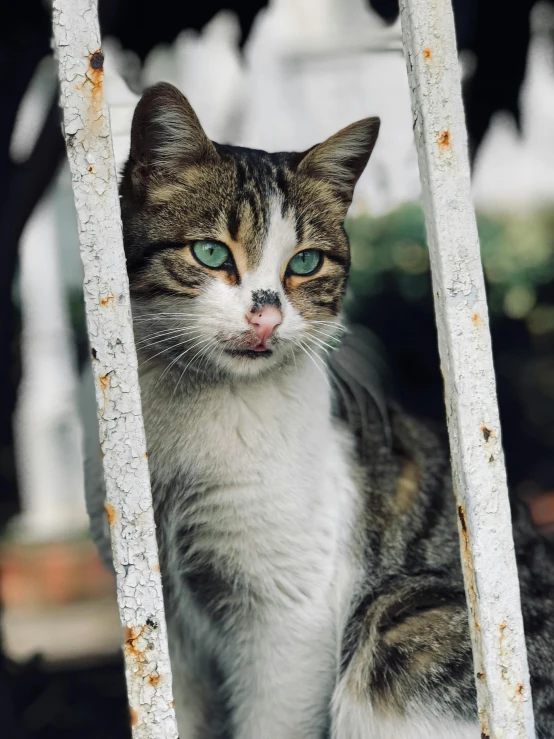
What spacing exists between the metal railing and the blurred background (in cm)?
101

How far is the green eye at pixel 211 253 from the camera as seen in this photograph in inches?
56.1

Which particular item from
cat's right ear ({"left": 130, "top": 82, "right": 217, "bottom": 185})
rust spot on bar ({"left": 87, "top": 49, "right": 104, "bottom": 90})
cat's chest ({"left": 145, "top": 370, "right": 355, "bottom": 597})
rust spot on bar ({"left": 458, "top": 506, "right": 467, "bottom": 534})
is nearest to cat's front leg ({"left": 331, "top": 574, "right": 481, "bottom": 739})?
cat's chest ({"left": 145, "top": 370, "right": 355, "bottom": 597})

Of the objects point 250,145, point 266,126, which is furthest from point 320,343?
point 266,126

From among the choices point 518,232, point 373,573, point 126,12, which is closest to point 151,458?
point 373,573

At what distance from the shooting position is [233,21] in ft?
7.61

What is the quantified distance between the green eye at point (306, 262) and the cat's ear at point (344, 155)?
0.53 feet

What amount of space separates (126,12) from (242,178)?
1033 mm

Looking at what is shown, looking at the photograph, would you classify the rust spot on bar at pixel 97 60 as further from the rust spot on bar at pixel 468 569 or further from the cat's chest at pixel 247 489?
the rust spot on bar at pixel 468 569

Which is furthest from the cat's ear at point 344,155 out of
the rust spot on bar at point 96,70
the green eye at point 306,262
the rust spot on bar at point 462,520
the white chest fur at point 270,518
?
the rust spot on bar at point 462,520

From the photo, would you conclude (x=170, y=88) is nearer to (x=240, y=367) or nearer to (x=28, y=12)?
(x=240, y=367)

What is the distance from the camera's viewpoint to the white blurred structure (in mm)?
2799

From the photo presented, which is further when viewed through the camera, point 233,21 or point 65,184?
point 65,184

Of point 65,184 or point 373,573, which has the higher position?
point 65,184

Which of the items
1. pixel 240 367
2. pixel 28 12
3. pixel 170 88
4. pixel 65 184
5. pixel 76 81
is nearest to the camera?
pixel 76 81
